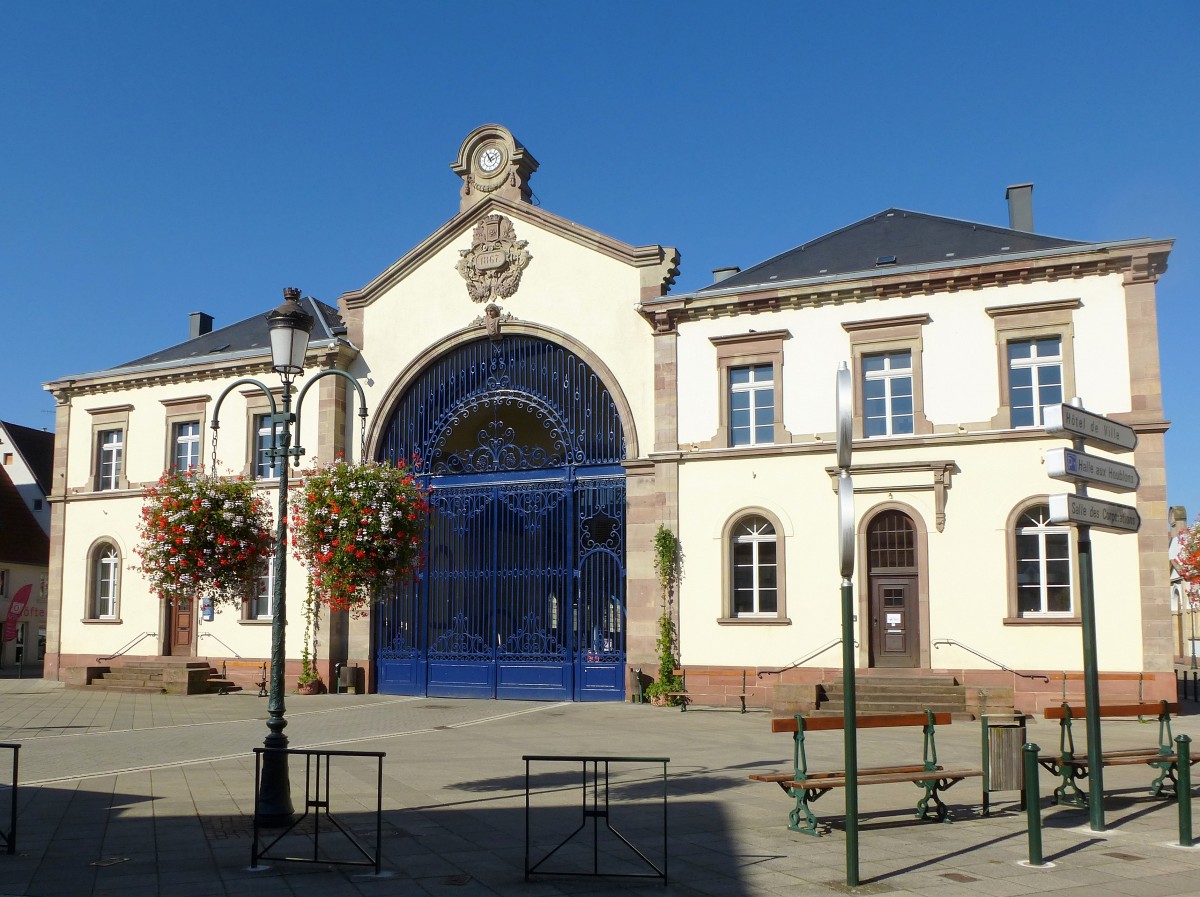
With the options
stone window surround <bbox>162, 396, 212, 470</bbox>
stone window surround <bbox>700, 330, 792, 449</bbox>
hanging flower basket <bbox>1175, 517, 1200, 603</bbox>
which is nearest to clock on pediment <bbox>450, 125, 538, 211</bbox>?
stone window surround <bbox>700, 330, 792, 449</bbox>

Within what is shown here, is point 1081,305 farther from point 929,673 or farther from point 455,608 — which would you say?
point 455,608

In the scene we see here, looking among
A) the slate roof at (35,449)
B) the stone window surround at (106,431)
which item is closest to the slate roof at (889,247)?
the stone window surround at (106,431)

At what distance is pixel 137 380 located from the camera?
28688 mm

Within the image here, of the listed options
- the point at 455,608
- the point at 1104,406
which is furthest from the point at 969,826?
the point at 455,608

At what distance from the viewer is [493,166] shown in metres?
25.5

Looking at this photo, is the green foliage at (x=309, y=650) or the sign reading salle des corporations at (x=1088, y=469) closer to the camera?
the sign reading salle des corporations at (x=1088, y=469)

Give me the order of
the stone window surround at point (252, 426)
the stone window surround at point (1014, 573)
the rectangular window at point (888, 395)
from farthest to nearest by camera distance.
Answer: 1. the stone window surround at point (252, 426)
2. the rectangular window at point (888, 395)
3. the stone window surround at point (1014, 573)

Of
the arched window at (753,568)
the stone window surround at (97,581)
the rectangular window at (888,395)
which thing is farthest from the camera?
the stone window surround at (97,581)

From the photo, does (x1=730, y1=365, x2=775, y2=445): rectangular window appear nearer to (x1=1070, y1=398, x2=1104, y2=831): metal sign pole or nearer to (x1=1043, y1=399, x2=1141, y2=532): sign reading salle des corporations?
(x1=1043, y1=399, x2=1141, y2=532): sign reading salle des corporations

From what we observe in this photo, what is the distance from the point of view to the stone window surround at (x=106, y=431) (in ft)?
94.2

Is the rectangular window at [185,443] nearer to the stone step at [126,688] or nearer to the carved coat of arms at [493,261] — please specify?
the stone step at [126,688]

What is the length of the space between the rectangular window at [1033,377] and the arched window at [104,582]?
21.6m

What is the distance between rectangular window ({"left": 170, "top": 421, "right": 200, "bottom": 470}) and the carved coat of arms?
26.9 ft

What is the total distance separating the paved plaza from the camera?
7.75 m
